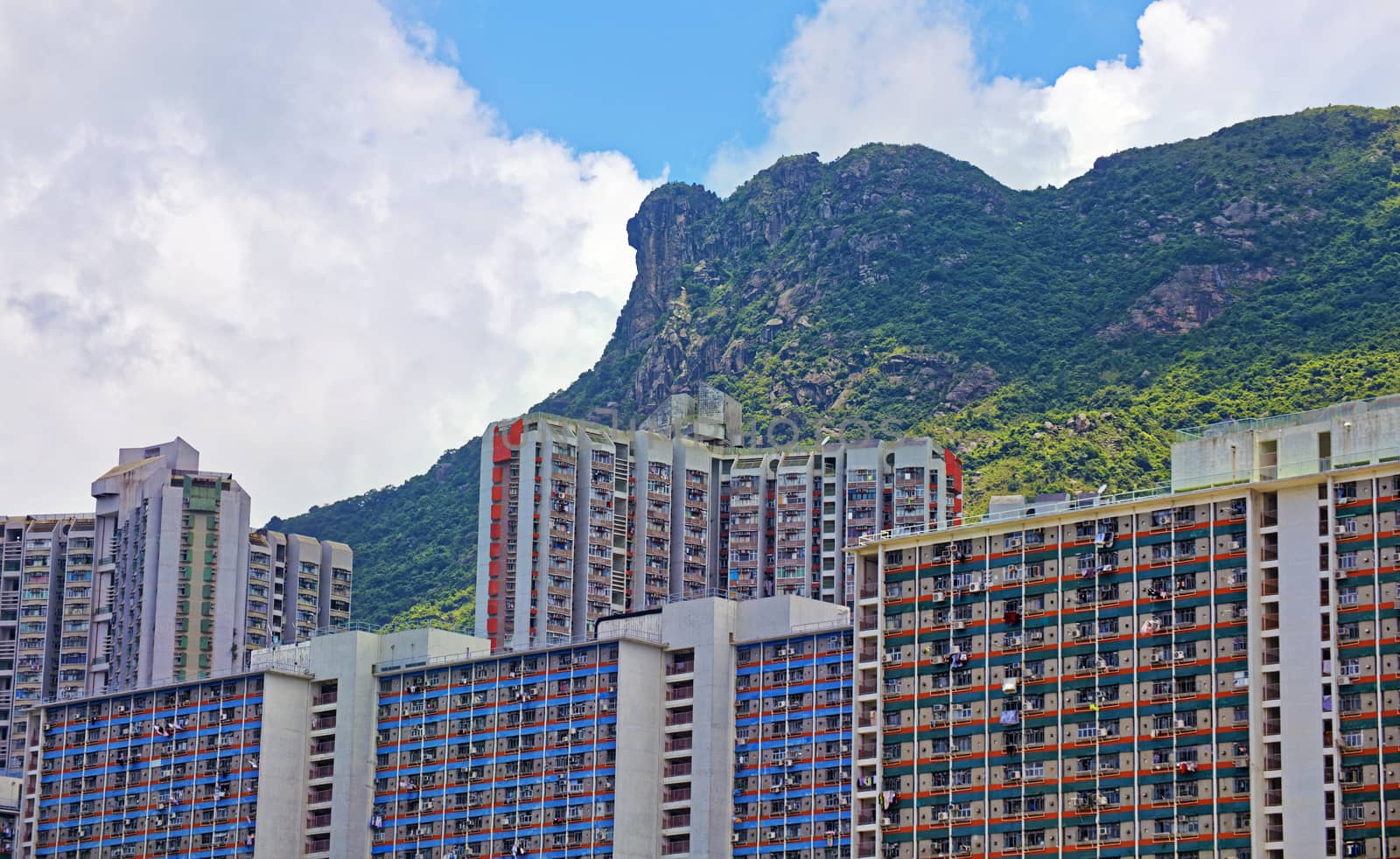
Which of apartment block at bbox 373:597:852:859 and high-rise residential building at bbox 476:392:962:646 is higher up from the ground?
high-rise residential building at bbox 476:392:962:646

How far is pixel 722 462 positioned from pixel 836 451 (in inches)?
415

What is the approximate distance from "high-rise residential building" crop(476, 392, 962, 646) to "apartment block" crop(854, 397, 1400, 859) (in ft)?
215

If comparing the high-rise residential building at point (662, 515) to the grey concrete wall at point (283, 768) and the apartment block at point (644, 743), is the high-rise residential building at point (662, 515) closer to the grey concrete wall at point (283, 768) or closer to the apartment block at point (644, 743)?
the grey concrete wall at point (283, 768)

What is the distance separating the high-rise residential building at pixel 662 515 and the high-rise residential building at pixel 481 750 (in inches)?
1155

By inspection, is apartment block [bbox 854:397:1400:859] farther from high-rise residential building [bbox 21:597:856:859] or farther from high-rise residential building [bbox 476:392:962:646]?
high-rise residential building [bbox 476:392:962:646]

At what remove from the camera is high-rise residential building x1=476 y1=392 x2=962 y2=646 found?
186 meters

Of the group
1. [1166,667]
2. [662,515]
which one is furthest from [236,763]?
[1166,667]

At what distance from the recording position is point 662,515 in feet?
Result: 640

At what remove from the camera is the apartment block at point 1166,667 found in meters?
105

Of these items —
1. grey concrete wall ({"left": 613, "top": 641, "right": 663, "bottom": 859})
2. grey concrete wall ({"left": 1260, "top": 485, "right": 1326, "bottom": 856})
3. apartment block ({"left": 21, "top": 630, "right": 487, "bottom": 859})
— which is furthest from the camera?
apartment block ({"left": 21, "top": 630, "right": 487, "bottom": 859})

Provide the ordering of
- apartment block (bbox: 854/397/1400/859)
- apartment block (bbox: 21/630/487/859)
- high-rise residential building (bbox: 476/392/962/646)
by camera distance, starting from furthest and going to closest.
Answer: high-rise residential building (bbox: 476/392/962/646) < apartment block (bbox: 21/630/487/859) < apartment block (bbox: 854/397/1400/859)

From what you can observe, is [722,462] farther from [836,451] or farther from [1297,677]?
[1297,677]

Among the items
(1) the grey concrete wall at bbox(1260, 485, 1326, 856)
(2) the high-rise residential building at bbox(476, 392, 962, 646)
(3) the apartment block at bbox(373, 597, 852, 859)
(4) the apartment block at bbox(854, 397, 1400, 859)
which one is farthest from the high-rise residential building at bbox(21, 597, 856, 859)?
(1) the grey concrete wall at bbox(1260, 485, 1326, 856)

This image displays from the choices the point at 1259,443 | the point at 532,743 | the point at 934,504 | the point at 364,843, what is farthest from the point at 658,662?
the point at 934,504
